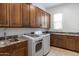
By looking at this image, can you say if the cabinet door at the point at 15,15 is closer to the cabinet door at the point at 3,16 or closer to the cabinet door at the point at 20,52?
the cabinet door at the point at 3,16

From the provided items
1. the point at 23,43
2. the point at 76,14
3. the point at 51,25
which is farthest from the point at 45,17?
the point at 23,43

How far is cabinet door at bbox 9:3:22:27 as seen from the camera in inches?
80.7

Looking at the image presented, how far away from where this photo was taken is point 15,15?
2.13 metres

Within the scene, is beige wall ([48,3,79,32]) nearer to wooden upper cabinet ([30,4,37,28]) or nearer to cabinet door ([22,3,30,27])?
wooden upper cabinet ([30,4,37,28])

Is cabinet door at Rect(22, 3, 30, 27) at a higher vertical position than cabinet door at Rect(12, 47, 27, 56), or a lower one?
higher

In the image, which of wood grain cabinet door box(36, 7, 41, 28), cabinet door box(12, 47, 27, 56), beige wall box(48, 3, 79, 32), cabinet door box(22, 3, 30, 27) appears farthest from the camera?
wood grain cabinet door box(36, 7, 41, 28)

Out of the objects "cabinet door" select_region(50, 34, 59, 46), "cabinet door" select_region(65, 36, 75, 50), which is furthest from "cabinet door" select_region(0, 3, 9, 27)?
"cabinet door" select_region(65, 36, 75, 50)

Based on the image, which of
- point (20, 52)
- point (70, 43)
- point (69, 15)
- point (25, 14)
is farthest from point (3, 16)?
point (70, 43)

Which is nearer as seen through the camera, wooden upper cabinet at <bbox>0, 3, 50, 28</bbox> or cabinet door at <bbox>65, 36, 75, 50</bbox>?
wooden upper cabinet at <bbox>0, 3, 50, 28</bbox>

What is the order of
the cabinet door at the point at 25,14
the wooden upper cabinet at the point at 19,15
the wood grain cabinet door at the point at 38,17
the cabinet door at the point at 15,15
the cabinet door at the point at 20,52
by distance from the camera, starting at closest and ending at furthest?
the cabinet door at the point at 20,52, the wooden upper cabinet at the point at 19,15, the cabinet door at the point at 15,15, the cabinet door at the point at 25,14, the wood grain cabinet door at the point at 38,17

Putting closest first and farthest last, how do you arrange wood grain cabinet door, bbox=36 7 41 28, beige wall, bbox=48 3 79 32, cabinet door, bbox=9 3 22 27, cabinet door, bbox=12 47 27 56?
cabinet door, bbox=12 47 27 56
cabinet door, bbox=9 3 22 27
beige wall, bbox=48 3 79 32
wood grain cabinet door, bbox=36 7 41 28

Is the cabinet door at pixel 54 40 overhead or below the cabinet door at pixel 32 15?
below

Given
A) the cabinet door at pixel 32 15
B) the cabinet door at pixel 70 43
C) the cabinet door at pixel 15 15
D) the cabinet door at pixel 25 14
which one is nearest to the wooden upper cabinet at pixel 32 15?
the cabinet door at pixel 32 15

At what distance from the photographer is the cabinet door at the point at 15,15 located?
2.05m
